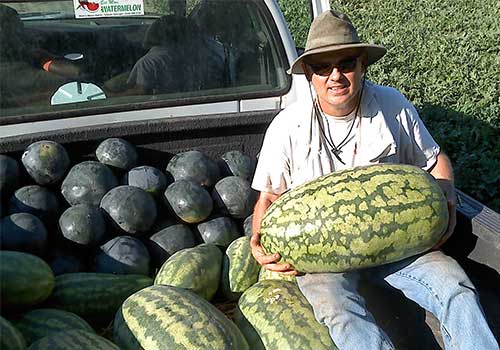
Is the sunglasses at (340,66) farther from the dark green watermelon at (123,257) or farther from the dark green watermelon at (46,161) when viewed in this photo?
the dark green watermelon at (46,161)

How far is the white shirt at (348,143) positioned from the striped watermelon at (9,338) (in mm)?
1305

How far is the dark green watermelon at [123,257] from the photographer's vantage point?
11.6 ft

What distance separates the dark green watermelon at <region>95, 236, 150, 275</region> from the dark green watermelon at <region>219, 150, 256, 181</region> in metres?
0.78

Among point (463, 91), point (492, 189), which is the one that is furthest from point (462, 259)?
point (463, 91)

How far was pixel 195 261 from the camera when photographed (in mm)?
3432

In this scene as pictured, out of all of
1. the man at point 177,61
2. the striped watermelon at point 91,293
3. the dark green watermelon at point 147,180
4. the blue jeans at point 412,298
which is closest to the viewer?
the blue jeans at point 412,298

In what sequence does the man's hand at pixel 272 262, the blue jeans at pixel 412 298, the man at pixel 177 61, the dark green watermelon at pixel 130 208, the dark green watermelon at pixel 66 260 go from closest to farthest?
1. the blue jeans at pixel 412 298
2. the man's hand at pixel 272 262
3. the dark green watermelon at pixel 66 260
4. the dark green watermelon at pixel 130 208
5. the man at pixel 177 61

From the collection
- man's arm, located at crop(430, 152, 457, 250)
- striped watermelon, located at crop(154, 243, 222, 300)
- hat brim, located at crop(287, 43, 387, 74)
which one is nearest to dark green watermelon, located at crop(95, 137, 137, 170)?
striped watermelon, located at crop(154, 243, 222, 300)

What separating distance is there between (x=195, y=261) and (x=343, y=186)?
0.88 metres

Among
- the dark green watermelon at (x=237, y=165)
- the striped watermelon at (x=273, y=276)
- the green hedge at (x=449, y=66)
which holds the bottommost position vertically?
the green hedge at (x=449, y=66)

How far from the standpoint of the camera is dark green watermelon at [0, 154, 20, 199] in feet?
12.3

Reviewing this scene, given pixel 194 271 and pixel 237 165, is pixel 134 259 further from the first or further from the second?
pixel 237 165

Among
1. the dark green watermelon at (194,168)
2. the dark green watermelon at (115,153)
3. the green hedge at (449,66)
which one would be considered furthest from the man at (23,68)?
the green hedge at (449,66)

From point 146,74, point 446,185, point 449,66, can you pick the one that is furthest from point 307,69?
point 449,66
